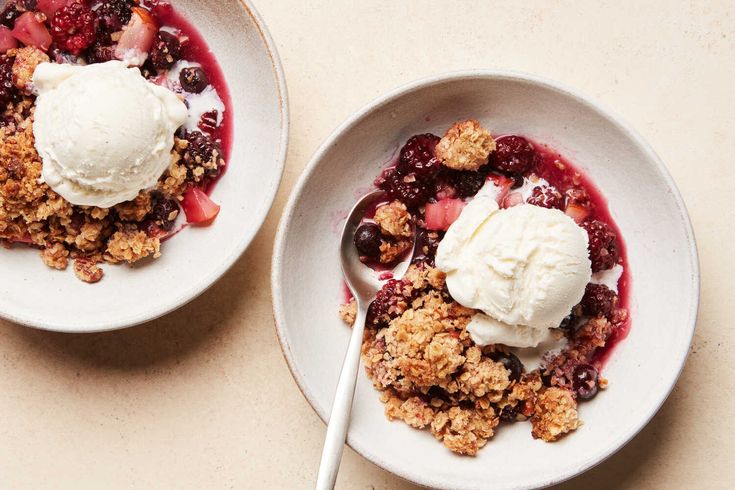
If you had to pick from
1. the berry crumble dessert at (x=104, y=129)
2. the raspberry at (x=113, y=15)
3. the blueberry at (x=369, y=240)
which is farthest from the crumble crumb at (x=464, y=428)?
the raspberry at (x=113, y=15)

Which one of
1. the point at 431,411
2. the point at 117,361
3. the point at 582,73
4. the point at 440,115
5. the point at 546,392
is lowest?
the point at 117,361

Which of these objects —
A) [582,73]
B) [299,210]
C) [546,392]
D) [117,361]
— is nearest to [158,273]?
[117,361]

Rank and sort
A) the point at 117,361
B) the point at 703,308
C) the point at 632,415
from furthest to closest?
the point at 117,361
the point at 703,308
the point at 632,415

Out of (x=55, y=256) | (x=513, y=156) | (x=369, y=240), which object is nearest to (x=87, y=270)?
(x=55, y=256)

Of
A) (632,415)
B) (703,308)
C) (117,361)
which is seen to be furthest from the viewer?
(117,361)

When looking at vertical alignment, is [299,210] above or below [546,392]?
above

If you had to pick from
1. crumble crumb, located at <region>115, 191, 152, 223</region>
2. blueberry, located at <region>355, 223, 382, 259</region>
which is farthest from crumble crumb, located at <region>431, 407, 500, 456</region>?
crumble crumb, located at <region>115, 191, 152, 223</region>

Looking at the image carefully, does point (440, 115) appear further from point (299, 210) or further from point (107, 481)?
point (107, 481)

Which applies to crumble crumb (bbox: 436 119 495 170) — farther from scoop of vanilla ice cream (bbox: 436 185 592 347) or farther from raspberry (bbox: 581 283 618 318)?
raspberry (bbox: 581 283 618 318)
